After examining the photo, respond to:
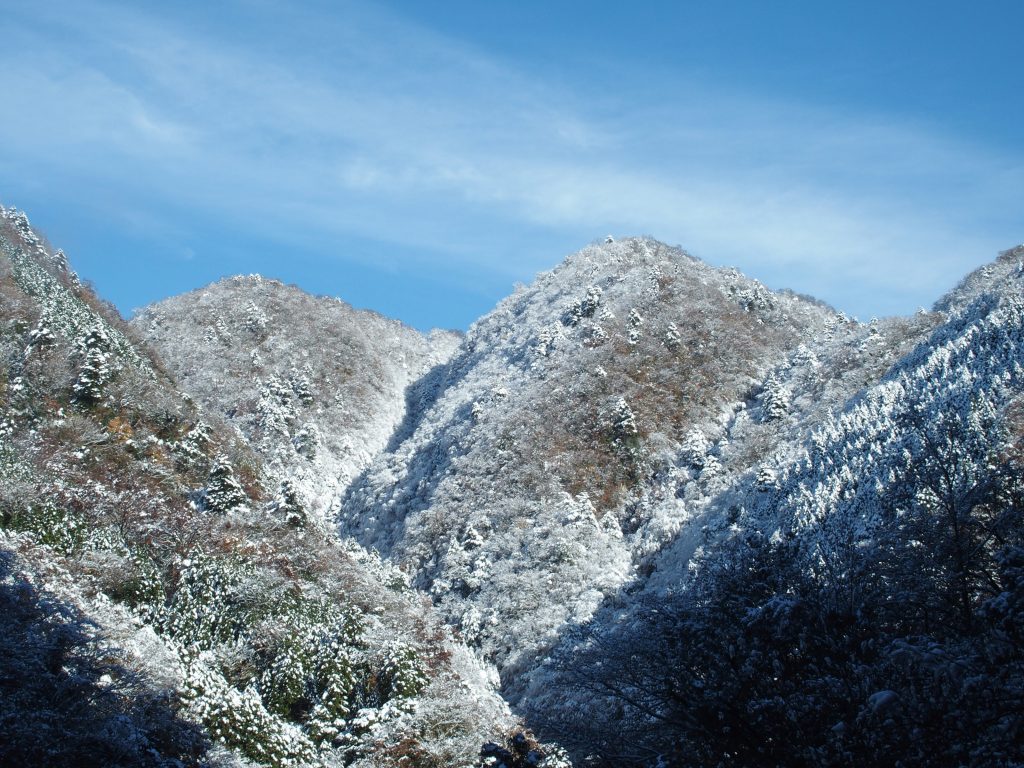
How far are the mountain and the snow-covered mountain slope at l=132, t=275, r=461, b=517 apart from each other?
3.11 feet

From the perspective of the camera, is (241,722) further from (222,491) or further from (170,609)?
(222,491)

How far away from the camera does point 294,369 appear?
71562mm

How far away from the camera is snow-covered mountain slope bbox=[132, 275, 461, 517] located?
6066 centimetres

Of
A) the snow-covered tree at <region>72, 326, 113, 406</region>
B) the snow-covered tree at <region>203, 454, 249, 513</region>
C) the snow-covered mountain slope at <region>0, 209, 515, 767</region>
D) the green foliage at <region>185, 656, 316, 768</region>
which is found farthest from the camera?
the snow-covered tree at <region>72, 326, 113, 406</region>

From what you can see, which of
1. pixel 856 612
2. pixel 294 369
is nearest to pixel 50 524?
pixel 856 612

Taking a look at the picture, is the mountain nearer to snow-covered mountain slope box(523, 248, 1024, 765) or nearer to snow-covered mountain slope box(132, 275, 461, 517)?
snow-covered mountain slope box(523, 248, 1024, 765)

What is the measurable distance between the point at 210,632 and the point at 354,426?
4920cm

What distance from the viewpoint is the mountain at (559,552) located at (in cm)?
1477

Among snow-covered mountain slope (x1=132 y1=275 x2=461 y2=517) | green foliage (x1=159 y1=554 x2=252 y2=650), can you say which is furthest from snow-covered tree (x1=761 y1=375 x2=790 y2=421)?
green foliage (x1=159 y1=554 x2=252 y2=650)

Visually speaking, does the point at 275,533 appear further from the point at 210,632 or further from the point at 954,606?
the point at 954,606

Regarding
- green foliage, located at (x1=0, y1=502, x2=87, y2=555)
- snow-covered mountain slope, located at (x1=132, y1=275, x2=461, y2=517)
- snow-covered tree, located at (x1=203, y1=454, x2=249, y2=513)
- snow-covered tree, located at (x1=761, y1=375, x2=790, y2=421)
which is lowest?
green foliage, located at (x1=0, y1=502, x2=87, y2=555)

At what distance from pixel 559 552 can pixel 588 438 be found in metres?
11.8

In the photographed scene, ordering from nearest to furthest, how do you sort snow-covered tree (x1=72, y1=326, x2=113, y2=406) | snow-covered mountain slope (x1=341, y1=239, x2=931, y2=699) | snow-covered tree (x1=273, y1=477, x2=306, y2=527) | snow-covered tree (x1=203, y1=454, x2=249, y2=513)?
snow-covered tree (x1=203, y1=454, x2=249, y2=513) → snow-covered tree (x1=72, y1=326, x2=113, y2=406) → snow-covered tree (x1=273, y1=477, x2=306, y2=527) → snow-covered mountain slope (x1=341, y1=239, x2=931, y2=699)

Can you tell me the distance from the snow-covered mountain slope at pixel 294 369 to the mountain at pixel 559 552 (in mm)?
947
